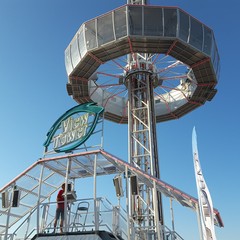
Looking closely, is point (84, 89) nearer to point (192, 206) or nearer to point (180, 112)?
point (180, 112)

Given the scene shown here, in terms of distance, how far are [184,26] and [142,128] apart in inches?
320

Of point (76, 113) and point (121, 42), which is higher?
point (121, 42)

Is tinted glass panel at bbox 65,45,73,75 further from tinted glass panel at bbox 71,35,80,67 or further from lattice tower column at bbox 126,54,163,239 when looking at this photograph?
lattice tower column at bbox 126,54,163,239

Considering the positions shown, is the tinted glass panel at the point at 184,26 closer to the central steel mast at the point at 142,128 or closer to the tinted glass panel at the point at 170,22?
the tinted glass panel at the point at 170,22

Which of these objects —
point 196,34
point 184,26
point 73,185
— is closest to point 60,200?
point 73,185

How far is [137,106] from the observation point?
84.6 feet

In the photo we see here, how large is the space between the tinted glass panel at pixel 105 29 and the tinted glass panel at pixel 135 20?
4.79ft

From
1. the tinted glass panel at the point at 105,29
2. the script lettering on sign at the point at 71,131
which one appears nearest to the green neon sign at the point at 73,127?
the script lettering on sign at the point at 71,131

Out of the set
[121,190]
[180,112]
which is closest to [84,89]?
[180,112]

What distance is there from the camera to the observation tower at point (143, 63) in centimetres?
2133

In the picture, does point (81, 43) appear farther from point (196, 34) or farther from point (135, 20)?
point (196, 34)

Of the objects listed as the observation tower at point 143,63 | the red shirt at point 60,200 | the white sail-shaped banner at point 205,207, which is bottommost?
the white sail-shaped banner at point 205,207

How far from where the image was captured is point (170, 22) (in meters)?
21.5

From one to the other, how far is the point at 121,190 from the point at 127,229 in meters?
2.30
